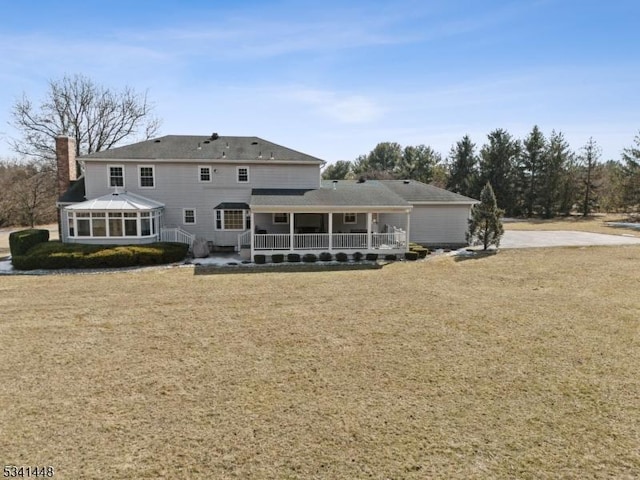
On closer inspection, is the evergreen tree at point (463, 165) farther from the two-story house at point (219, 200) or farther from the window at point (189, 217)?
the window at point (189, 217)

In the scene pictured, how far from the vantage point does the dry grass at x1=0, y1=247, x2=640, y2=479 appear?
5.08 m

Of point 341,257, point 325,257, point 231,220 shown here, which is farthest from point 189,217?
point 341,257

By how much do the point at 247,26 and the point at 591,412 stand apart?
49.8 feet

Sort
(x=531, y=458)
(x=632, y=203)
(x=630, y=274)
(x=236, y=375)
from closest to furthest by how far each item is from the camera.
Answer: (x=531, y=458) → (x=236, y=375) → (x=630, y=274) → (x=632, y=203)

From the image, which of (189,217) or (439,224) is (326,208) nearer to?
(189,217)

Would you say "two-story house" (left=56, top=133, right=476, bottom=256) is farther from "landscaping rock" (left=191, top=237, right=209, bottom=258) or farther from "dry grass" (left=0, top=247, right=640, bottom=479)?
"dry grass" (left=0, top=247, right=640, bottom=479)

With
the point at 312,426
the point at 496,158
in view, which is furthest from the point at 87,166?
the point at 496,158

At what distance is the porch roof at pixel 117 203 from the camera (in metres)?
19.4

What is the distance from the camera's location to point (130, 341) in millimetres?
9117

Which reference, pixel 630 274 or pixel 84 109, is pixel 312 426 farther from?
pixel 84 109

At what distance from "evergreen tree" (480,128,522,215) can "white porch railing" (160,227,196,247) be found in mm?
41595

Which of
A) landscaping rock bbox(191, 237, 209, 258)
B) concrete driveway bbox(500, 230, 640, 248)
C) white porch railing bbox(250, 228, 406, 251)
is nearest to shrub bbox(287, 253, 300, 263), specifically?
white porch railing bbox(250, 228, 406, 251)

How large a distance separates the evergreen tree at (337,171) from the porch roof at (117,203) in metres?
49.8

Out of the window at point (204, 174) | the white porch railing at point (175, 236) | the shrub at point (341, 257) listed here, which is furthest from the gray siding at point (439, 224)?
the white porch railing at point (175, 236)
